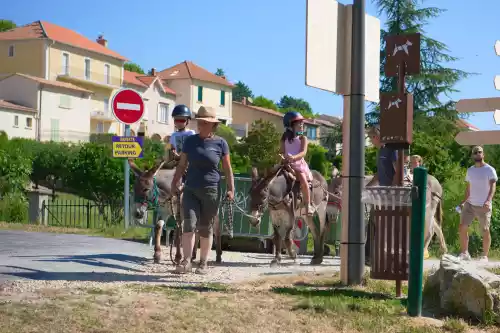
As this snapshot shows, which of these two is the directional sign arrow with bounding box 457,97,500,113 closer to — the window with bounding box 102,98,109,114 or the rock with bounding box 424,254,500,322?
the rock with bounding box 424,254,500,322

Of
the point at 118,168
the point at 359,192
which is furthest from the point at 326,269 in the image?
the point at 118,168

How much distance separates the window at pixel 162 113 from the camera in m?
90.9

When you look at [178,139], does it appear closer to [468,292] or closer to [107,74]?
[468,292]

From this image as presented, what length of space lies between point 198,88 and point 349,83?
92649 mm

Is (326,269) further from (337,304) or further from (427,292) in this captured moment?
(337,304)

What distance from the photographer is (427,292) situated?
9.28m

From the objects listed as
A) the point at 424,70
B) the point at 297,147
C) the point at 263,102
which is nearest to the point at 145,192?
the point at 297,147

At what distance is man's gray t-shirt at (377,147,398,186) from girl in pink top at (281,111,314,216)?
1118mm

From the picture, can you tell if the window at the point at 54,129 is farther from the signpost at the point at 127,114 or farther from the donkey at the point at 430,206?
the donkey at the point at 430,206

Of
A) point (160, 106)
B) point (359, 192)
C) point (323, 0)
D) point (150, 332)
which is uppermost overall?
point (160, 106)

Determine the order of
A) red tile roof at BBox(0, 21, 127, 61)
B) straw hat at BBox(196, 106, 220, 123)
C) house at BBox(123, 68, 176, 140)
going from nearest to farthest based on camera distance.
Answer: straw hat at BBox(196, 106, 220, 123), red tile roof at BBox(0, 21, 127, 61), house at BBox(123, 68, 176, 140)

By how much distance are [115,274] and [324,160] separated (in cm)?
4712

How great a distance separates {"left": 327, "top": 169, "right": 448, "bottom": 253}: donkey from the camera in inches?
529

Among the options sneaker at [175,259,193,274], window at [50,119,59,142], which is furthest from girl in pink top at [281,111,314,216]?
window at [50,119,59,142]
